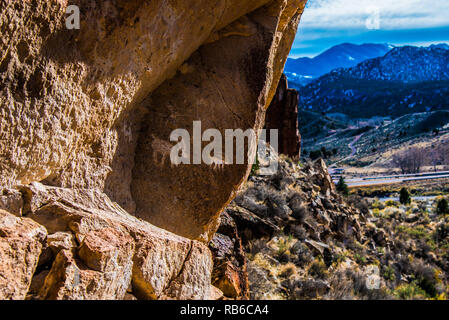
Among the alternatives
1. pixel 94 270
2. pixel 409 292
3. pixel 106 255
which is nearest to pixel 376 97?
pixel 409 292

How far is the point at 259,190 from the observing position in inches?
498

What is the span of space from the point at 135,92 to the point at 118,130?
0.49 metres

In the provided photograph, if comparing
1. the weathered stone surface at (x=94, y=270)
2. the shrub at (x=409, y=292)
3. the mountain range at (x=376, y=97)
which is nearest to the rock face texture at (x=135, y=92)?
the weathered stone surface at (x=94, y=270)

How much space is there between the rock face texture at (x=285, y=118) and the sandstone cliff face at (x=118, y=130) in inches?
879

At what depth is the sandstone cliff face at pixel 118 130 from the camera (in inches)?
104

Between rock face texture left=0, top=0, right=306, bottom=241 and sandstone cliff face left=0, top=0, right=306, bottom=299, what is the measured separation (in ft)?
0.04

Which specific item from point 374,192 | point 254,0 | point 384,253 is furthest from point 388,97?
point 254,0

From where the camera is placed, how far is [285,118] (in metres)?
28.0

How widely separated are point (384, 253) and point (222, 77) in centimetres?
1306

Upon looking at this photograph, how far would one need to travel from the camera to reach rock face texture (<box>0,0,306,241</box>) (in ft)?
9.03

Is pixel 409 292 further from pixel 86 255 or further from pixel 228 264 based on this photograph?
pixel 86 255

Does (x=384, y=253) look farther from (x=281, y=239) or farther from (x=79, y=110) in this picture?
(x=79, y=110)

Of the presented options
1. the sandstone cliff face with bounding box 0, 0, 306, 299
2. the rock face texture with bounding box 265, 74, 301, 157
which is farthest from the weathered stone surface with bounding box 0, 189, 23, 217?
the rock face texture with bounding box 265, 74, 301, 157

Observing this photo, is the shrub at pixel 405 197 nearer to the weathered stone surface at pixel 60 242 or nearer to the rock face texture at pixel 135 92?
the rock face texture at pixel 135 92
